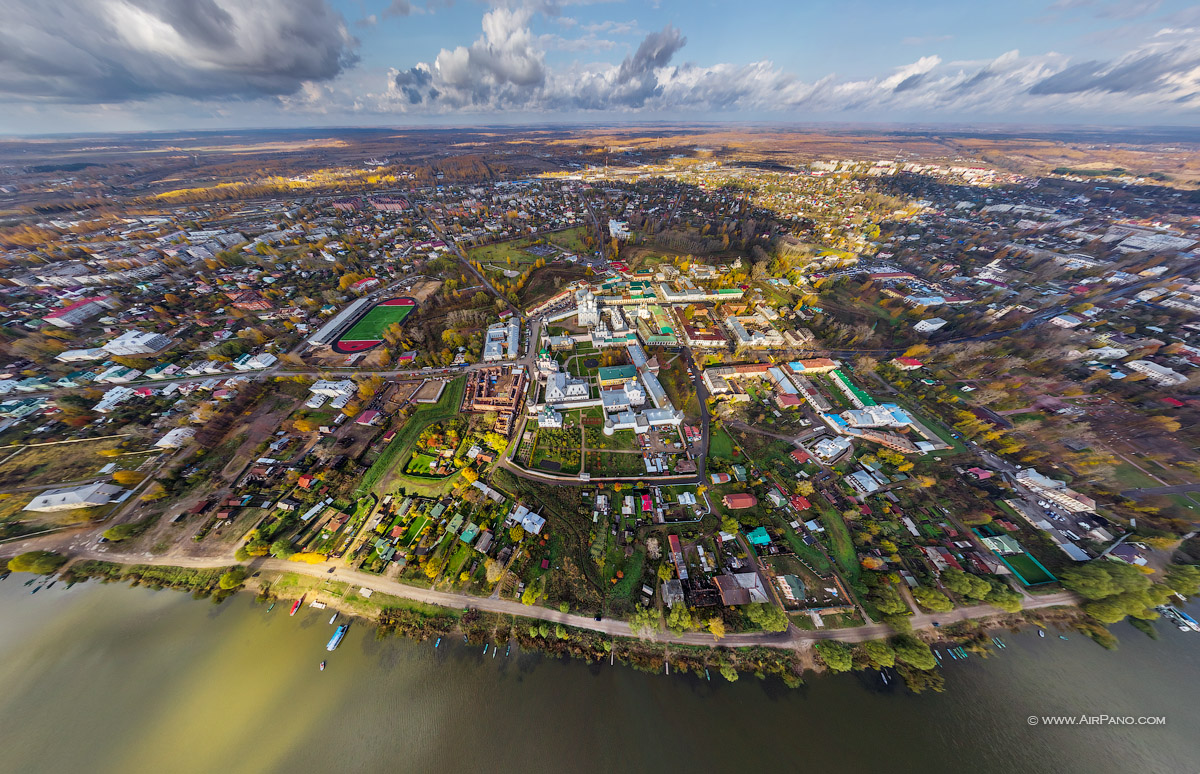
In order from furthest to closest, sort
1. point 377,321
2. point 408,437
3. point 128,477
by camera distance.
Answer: point 377,321, point 408,437, point 128,477

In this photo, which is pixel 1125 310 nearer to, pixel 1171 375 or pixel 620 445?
pixel 1171 375

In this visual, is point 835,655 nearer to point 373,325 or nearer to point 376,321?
point 373,325

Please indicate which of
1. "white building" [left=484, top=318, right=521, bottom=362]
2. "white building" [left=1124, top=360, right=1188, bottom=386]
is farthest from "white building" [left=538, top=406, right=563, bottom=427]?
"white building" [left=1124, top=360, right=1188, bottom=386]

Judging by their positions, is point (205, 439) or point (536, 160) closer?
point (205, 439)

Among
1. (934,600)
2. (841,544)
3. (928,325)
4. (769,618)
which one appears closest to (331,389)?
(769,618)

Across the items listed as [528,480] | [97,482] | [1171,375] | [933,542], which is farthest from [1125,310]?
[97,482]
